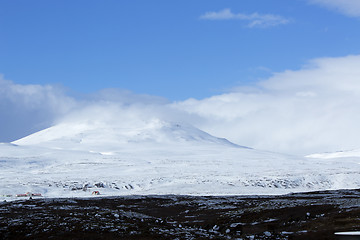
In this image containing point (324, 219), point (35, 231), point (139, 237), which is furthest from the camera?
point (324, 219)

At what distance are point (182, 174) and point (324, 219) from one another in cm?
10558

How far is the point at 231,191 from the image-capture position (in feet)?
343

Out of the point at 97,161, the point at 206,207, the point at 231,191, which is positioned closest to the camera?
the point at 206,207

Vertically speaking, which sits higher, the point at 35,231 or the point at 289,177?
the point at 289,177

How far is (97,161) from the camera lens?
183500mm

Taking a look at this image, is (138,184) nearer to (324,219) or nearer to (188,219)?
(188,219)

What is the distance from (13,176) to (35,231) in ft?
369

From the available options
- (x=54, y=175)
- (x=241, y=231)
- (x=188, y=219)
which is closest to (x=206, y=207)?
(x=188, y=219)

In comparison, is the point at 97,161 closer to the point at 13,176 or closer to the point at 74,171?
the point at 74,171

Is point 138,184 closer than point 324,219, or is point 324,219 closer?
point 324,219

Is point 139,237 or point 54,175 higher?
point 54,175

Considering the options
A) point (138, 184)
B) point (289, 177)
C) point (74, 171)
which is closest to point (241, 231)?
point (138, 184)

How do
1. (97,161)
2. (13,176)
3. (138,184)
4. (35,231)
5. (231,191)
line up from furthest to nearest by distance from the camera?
1. (97,161)
2. (13,176)
3. (138,184)
4. (231,191)
5. (35,231)

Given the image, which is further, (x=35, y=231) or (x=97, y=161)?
(x=97, y=161)
